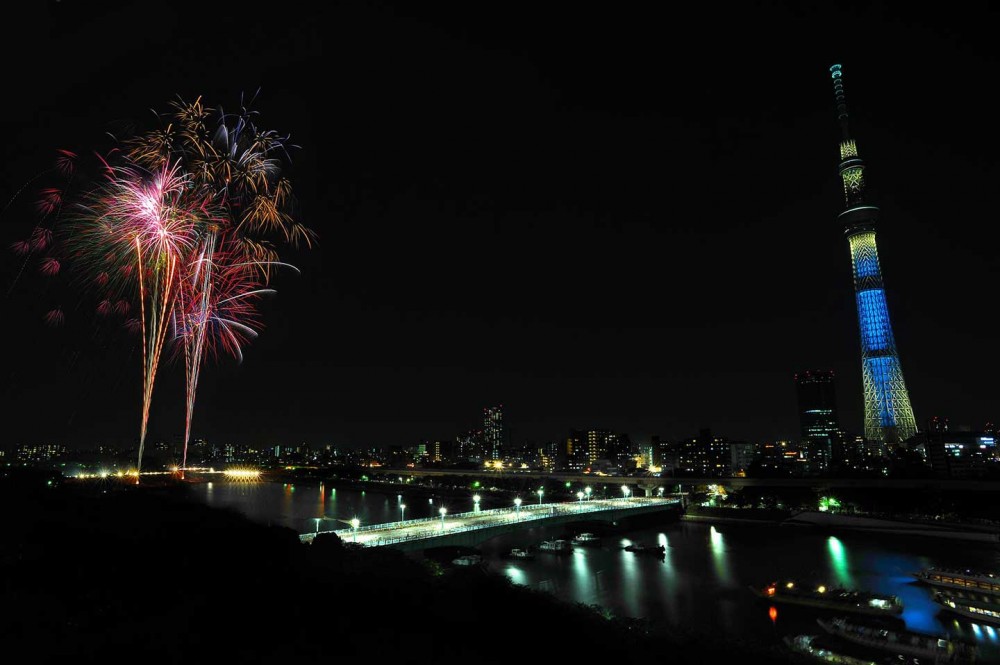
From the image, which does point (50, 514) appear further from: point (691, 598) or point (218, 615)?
point (691, 598)

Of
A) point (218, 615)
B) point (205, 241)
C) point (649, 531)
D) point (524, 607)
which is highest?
point (205, 241)

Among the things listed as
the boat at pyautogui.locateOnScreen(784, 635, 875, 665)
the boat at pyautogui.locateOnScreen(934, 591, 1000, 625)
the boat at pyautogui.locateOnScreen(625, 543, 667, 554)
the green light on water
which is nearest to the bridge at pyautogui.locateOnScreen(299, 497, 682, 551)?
the boat at pyautogui.locateOnScreen(625, 543, 667, 554)

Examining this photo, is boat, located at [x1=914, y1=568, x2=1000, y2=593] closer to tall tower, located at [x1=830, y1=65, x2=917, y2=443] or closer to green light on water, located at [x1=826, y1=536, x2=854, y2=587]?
green light on water, located at [x1=826, y1=536, x2=854, y2=587]

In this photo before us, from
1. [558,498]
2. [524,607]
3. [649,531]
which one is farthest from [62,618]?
[558,498]

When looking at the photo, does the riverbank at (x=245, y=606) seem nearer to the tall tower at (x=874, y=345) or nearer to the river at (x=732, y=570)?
the river at (x=732, y=570)

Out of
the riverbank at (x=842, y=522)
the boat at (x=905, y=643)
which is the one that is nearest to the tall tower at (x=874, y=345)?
the riverbank at (x=842, y=522)

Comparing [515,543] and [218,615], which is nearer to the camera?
[218,615]

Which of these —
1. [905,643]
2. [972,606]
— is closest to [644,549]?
[972,606]
